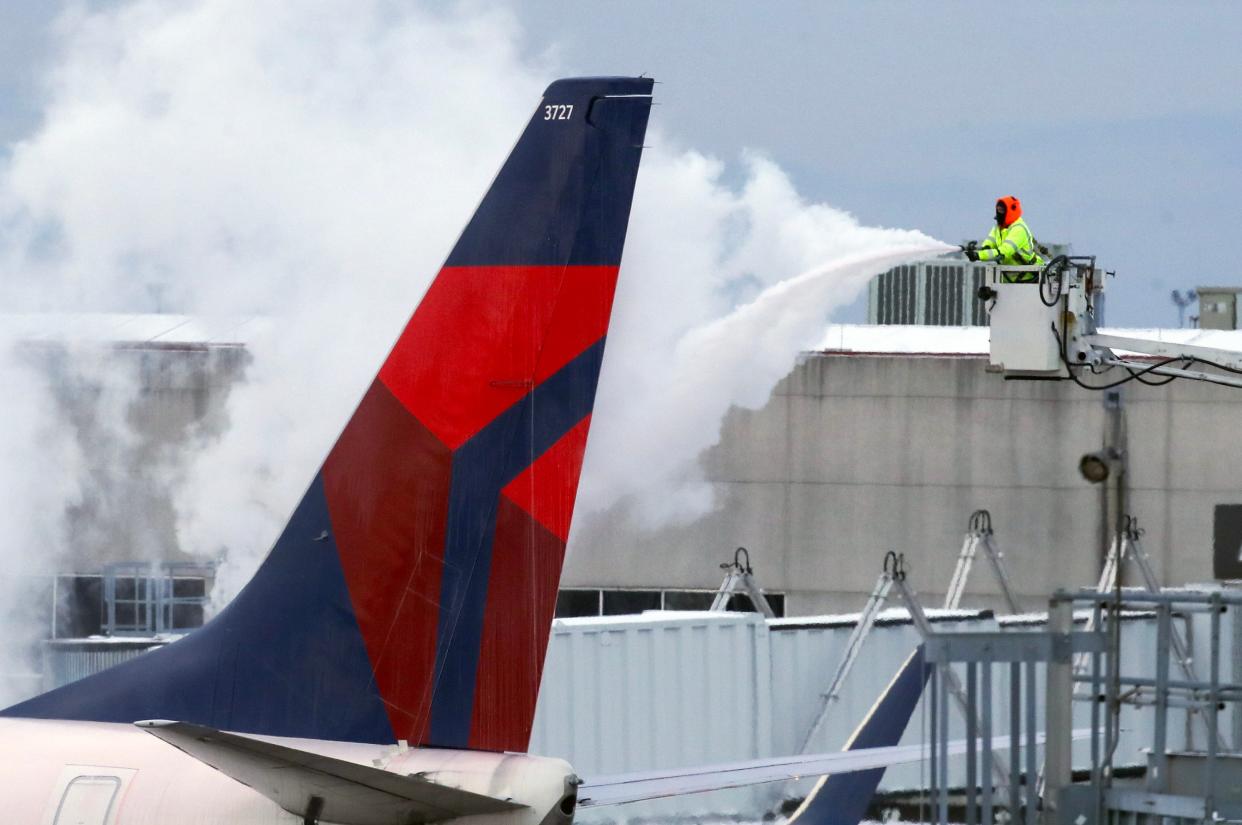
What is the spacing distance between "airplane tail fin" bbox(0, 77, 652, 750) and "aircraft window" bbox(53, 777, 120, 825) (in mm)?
929

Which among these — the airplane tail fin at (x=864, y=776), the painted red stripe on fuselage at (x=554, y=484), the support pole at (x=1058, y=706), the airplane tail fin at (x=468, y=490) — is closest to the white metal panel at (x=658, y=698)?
the airplane tail fin at (x=864, y=776)

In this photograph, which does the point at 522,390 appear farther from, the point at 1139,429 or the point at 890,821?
the point at 1139,429

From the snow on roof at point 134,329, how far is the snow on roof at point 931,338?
13.2 meters

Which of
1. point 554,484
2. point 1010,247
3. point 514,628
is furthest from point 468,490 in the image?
point 1010,247

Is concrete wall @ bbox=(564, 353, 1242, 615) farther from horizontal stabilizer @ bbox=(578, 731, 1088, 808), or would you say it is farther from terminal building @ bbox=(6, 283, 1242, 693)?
horizontal stabilizer @ bbox=(578, 731, 1088, 808)

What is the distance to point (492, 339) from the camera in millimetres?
12102

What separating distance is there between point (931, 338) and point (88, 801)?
31566mm

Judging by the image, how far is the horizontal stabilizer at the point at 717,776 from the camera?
12.2 metres

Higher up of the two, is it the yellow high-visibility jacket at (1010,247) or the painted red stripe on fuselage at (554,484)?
the yellow high-visibility jacket at (1010,247)

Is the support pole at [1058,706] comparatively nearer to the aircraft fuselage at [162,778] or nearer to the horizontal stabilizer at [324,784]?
the aircraft fuselage at [162,778]

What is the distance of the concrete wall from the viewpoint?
37.9 meters

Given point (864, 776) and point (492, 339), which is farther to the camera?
point (864, 776)

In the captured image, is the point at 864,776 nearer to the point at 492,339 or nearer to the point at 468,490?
the point at 468,490

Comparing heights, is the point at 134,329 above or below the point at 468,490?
above
